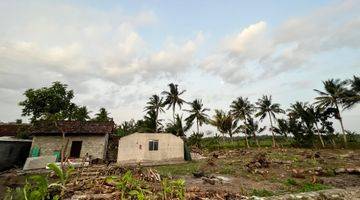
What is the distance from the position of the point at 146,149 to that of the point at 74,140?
24.9 ft

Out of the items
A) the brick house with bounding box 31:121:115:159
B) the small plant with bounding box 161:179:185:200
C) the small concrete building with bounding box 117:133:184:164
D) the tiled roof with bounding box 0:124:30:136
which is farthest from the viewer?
the tiled roof with bounding box 0:124:30:136

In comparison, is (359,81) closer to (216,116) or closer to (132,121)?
(216,116)

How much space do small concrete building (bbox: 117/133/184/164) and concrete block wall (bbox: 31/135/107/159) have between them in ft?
7.30

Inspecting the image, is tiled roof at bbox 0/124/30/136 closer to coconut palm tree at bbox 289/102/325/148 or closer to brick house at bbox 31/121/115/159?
brick house at bbox 31/121/115/159

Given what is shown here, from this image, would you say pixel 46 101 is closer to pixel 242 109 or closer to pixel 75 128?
pixel 75 128

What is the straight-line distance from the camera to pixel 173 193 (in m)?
9.38

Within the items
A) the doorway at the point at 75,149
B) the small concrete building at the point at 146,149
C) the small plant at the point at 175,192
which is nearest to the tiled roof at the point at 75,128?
the doorway at the point at 75,149

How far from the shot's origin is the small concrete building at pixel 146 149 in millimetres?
24453

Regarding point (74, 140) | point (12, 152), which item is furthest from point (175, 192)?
point (12, 152)

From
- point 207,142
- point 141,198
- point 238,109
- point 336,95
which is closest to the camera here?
point 141,198

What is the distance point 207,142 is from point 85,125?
24075 millimetres

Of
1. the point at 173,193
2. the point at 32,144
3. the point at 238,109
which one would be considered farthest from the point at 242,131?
the point at 173,193

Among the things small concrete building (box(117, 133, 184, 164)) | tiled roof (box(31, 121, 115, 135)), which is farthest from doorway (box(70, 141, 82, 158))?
small concrete building (box(117, 133, 184, 164))

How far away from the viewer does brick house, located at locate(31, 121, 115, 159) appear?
24.9 m
